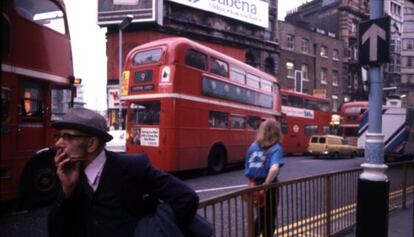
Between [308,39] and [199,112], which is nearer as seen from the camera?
[199,112]

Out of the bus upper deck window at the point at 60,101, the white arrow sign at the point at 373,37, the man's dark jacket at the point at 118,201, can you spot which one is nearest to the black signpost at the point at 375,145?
the white arrow sign at the point at 373,37

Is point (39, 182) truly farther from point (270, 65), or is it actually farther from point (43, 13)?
point (270, 65)

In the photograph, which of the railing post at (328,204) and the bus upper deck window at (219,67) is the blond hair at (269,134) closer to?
the railing post at (328,204)

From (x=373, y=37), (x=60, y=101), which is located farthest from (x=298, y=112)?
(x=373, y=37)

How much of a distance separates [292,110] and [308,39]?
63.2 feet

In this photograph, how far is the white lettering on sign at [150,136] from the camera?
12712 mm

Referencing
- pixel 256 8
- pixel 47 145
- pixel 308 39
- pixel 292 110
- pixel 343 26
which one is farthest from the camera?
pixel 343 26

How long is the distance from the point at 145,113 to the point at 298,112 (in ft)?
56.1

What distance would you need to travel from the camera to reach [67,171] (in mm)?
2121

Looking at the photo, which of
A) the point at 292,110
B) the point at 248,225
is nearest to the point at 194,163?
the point at 248,225

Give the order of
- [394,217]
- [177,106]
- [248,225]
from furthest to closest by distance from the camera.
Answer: [177,106]
[394,217]
[248,225]

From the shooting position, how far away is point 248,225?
4.02 meters

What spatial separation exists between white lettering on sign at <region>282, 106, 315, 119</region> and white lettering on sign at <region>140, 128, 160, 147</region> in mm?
15563

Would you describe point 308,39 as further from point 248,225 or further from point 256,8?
point 248,225
